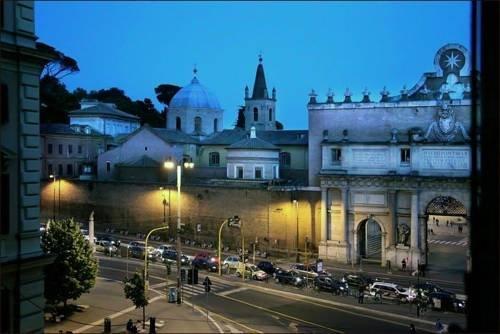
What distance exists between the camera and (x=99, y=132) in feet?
231

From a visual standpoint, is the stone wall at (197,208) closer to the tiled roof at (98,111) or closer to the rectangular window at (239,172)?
the rectangular window at (239,172)

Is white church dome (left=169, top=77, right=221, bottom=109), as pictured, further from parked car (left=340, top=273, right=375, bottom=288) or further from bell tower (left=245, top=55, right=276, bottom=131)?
parked car (left=340, top=273, right=375, bottom=288)

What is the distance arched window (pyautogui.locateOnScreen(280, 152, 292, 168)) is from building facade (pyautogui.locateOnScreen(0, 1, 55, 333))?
142 ft

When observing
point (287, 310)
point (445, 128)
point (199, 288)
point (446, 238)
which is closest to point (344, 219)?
point (445, 128)

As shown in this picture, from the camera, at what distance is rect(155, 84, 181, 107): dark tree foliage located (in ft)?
364

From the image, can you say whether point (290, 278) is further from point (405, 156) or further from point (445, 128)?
point (445, 128)

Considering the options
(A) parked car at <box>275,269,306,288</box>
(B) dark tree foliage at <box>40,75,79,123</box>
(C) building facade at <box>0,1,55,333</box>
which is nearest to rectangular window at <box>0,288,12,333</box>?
(C) building facade at <box>0,1,55,333</box>

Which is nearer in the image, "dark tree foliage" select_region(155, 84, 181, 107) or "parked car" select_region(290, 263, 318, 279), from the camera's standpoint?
"parked car" select_region(290, 263, 318, 279)

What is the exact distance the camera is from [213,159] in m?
60.9

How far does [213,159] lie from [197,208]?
13.2 meters

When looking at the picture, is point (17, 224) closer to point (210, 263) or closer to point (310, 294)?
point (310, 294)

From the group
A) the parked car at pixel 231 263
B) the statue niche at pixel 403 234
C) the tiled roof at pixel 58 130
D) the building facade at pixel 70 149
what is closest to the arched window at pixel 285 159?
the statue niche at pixel 403 234

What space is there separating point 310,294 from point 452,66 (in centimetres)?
2004

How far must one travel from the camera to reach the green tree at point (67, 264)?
22906 millimetres
